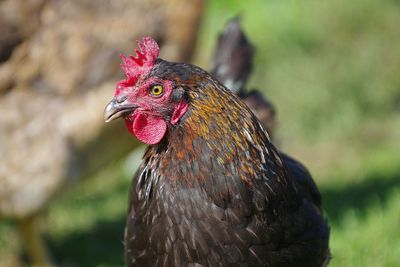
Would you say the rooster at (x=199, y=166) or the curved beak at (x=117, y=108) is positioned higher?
the curved beak at (x=117, y=108)

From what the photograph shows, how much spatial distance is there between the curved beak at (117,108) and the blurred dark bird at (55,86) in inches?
72.8

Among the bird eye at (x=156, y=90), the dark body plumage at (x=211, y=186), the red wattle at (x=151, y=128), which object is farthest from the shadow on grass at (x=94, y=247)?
the bird eye at (x=156, y=90)

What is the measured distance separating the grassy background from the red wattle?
264cm

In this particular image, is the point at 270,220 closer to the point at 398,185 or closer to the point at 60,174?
the point at 60,174

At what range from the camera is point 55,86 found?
195 inches

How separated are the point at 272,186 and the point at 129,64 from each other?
0.79 m

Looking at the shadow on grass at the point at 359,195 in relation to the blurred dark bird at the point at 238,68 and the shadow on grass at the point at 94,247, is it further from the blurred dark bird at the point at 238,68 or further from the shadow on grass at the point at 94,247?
the shadow on grass at the point at 94,247

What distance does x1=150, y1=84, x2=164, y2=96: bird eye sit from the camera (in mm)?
3057

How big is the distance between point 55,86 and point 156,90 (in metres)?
2.04

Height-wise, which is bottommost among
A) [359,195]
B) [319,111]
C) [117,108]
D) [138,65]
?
[359,195]

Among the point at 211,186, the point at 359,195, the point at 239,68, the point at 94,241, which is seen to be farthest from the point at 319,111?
the point at 211,186

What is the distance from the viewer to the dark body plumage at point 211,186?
3.06 m

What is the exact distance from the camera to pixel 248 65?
446 centimetres

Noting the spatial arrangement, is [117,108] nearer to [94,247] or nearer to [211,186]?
[211,186]
